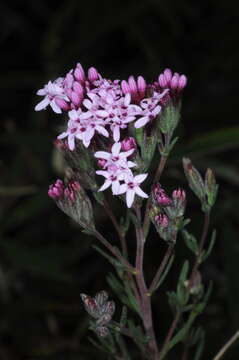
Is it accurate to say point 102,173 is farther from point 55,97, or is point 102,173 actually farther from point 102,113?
point 55,97

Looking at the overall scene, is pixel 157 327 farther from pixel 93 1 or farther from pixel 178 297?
pixel 93 1

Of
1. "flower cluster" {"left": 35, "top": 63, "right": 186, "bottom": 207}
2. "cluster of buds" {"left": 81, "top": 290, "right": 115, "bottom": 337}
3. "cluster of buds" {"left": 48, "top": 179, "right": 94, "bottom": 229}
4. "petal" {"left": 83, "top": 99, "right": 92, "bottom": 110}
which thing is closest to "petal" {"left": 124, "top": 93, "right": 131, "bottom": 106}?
"flower cluster" {"left": 35, "top": 63, "right": 186, "bottom": 207}

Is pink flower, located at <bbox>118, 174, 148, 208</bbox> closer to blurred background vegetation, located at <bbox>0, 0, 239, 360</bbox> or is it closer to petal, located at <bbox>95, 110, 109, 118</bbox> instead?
petal, located at <bbox>95, 110, 109, 118</bbox>

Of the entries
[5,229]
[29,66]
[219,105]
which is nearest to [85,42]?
[29,66]

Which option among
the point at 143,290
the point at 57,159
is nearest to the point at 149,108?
the point at 143,290

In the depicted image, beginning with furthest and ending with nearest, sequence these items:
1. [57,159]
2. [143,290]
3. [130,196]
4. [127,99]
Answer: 1. [57,159]
2. [143,290]
3. [127,99]
4. [130,196]

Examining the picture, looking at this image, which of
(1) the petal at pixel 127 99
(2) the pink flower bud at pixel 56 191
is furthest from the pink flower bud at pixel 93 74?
(2) the pink flower bud at pixel 56 191
